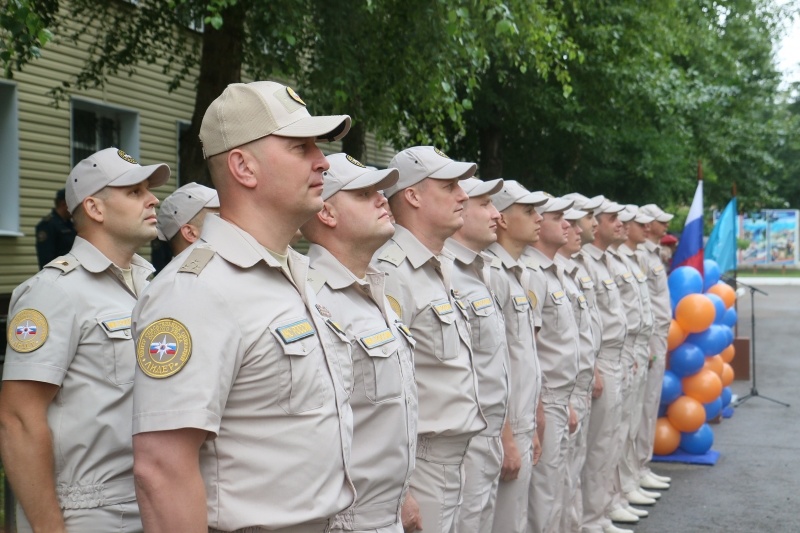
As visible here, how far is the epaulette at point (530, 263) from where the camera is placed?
6.42m

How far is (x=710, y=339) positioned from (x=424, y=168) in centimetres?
644

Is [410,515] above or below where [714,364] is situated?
above

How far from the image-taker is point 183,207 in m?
4.55

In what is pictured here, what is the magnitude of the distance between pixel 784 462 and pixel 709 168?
15.7m

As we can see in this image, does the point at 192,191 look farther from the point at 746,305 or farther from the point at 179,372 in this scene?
the point at 746,305

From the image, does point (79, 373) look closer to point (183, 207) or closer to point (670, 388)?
point (183, 207)

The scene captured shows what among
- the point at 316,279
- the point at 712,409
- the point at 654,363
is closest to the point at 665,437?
the point at 654,363

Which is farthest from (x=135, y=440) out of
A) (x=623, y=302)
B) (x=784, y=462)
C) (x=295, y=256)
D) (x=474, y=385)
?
(x=784, y=462)

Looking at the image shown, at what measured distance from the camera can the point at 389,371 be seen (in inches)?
136

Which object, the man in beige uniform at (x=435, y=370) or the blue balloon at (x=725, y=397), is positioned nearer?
the man in beige uniform at (x=435, y=370)

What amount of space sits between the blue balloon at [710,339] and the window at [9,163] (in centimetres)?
773

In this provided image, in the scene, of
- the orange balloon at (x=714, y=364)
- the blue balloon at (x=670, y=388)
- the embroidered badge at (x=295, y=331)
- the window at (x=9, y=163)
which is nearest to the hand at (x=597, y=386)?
the blue balloon at (x=670, y=388)

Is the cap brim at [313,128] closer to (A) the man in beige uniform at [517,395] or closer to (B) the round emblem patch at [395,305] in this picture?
(B) the round emblem patch at [395,305]

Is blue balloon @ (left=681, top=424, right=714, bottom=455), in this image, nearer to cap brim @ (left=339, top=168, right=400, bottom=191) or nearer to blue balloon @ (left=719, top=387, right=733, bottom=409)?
blue balloon @ (left=719, top=387, right=733, bottom=409)
